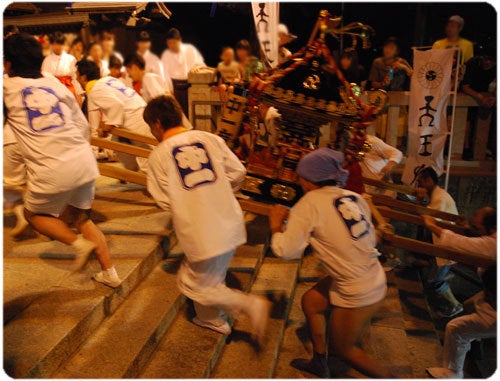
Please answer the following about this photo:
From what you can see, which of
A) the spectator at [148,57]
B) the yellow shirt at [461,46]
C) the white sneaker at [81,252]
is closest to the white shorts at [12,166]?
the white sneaker at [81,252]

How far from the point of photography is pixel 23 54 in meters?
3.44

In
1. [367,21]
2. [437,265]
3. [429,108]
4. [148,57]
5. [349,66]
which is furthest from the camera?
[367,21]

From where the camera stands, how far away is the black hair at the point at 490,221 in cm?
409

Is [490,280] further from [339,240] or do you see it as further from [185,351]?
[185,351]

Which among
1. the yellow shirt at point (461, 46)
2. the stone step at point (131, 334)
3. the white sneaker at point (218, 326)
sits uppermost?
the yellow shirt at point (461, 46)

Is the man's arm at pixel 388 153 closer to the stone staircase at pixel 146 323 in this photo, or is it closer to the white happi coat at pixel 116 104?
the stone staircase at pixel 146 323

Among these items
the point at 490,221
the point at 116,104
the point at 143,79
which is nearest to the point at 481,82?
the point at 490,221

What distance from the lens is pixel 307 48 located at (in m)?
5.08

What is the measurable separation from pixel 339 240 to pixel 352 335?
75 cm

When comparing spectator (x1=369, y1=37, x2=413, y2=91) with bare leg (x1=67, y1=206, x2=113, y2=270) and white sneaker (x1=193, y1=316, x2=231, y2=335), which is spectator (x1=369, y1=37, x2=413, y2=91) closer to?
white sneaker (x1=193, y1=316, x2=231, y2=335)

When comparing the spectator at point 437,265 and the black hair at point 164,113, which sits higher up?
the black hair at point 164,113

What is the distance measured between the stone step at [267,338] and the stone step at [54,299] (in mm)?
1043

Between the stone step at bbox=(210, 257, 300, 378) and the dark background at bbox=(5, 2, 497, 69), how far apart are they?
7.85 meters

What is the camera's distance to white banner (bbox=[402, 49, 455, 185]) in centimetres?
718
